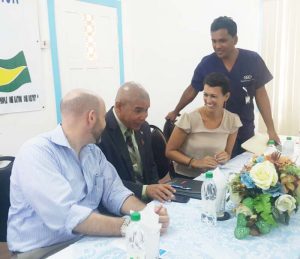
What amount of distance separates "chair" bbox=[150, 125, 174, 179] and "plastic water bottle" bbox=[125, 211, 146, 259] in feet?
4.36

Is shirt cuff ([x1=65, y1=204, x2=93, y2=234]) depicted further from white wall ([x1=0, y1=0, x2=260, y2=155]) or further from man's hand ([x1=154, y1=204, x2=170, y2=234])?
white wall ([x1=0, y1=0, x2=260, y2=155])

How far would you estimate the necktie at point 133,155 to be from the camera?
1.97 metres

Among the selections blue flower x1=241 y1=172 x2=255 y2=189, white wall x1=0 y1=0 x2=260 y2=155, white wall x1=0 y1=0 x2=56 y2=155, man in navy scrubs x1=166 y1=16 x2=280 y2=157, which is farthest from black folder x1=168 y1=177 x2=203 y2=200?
white wall x1=0 y1=0 x2=260 y2=155

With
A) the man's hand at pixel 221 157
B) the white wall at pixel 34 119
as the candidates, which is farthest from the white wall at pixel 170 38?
the man's hand at pixel 221 157

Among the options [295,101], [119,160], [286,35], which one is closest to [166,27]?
[286,35]

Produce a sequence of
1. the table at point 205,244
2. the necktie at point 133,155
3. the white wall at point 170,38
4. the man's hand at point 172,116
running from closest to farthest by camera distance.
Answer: the table at point 205,244 → the necktie at point 133,155 → the man's hand at point 172,116 → the white wall at point 170,38

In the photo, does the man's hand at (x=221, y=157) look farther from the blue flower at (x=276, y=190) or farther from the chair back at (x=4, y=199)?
the chair back at (x=4, y=199)

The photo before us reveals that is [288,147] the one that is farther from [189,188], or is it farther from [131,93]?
[131,93]

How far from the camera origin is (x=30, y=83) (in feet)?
9.48

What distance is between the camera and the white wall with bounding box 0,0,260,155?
410 centimetres

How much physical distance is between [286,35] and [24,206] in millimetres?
3600

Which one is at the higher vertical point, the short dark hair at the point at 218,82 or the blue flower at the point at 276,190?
the short dark hair at the point at 218,82

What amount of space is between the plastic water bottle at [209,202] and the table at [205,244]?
31 mm

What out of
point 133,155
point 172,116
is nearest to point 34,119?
point 172,116
